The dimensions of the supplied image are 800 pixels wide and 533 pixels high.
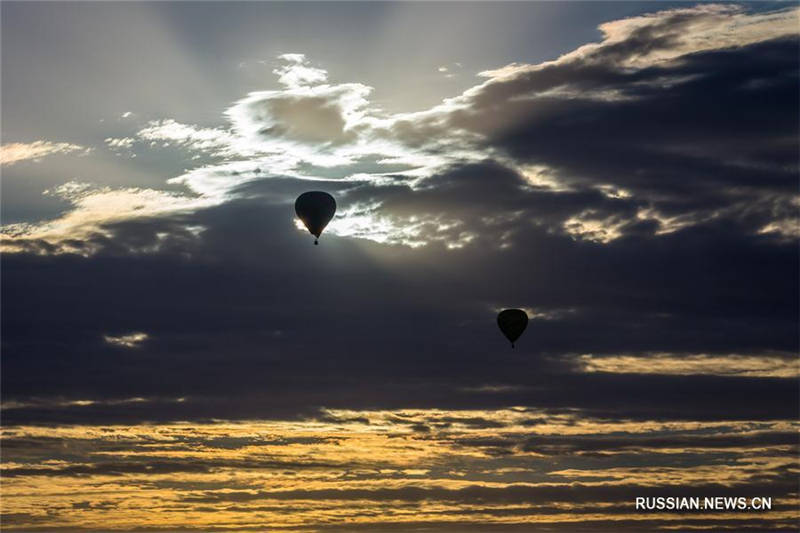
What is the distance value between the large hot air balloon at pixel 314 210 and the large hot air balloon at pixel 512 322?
27818mm

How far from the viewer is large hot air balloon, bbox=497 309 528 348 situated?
172m

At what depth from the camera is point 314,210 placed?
6422 inches

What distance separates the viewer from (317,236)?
162m

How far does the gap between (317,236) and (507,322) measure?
28.8 metres

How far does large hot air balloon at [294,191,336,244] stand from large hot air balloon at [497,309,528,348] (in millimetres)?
27818

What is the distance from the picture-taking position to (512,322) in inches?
6826

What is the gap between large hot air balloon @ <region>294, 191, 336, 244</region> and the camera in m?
163

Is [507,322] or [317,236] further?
[507,322]

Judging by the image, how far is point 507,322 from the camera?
174 meters

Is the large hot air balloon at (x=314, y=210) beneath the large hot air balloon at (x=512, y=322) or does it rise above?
above

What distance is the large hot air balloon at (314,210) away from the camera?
535ft

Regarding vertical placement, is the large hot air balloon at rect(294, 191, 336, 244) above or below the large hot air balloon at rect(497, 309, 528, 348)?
above

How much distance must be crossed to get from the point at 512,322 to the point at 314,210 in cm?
3071
